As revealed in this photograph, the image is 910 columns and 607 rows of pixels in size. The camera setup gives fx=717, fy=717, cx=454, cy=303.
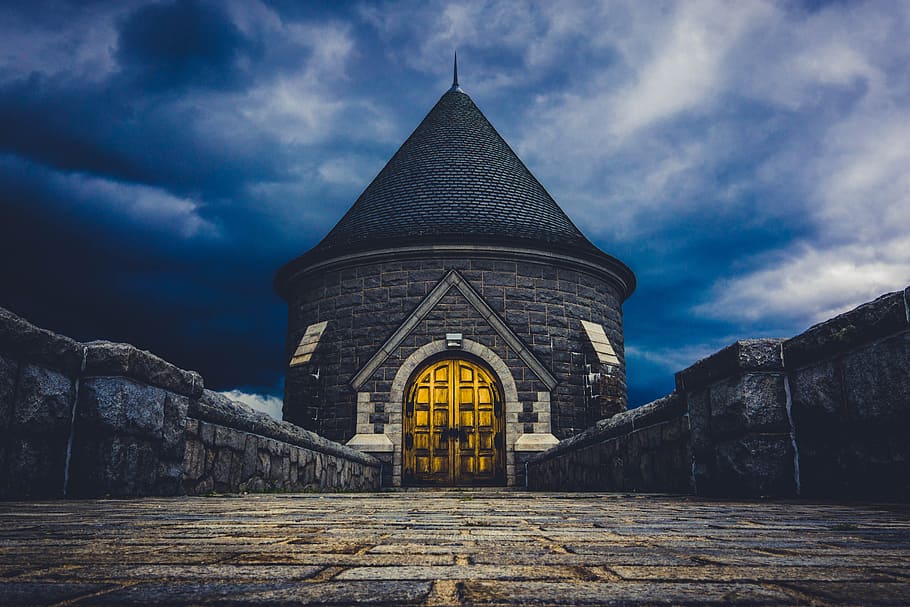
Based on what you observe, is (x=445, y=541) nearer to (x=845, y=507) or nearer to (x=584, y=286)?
(x=845, y=507)

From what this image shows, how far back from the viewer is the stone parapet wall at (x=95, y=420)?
4234 millimetres

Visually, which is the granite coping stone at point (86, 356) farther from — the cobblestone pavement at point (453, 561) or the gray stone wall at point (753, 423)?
the gray stone wall at point (753, 423)

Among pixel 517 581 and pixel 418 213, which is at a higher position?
pixel 418 213

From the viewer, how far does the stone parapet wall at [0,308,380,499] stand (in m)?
4.23

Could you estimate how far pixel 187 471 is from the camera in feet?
18.7

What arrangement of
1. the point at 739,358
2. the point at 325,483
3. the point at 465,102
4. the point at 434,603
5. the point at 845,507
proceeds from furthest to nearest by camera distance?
the point at 465,102, the point at 325,483, the point at 739,358, the point at 845,507, the point at 434,603

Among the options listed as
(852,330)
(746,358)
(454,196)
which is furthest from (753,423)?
(454,196)

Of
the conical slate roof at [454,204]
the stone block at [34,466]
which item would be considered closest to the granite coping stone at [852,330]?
the stone block at [34,466]

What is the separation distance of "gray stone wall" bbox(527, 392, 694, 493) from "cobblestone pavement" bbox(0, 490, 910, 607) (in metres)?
3.09

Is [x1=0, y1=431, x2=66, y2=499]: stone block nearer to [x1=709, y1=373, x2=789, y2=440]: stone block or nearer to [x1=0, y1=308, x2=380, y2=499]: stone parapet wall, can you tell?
[x1=0, y1=308, x2=380, y2=499]: stone parapet wall

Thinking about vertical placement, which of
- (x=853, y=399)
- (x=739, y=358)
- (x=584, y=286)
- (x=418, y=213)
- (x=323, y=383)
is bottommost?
(x=853, y=399)

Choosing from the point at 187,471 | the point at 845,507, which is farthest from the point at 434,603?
the point at 187,471

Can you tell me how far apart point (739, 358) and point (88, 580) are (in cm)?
437

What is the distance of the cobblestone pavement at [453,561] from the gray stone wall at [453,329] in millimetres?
11924
